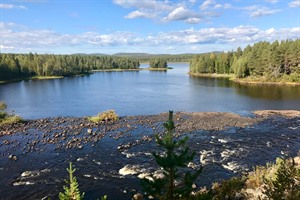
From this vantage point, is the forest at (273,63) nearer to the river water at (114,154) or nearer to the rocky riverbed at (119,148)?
the river water at (114,154)

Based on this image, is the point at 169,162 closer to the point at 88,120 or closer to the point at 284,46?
the point at 88,120

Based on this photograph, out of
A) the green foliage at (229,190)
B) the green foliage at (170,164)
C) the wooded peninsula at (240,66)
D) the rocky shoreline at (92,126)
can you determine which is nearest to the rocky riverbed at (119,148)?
the rocky shoreline at (92,126)

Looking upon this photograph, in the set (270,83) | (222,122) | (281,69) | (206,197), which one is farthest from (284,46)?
(206,197)

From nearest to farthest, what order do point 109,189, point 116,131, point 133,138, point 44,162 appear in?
point 109,189 → point 44,162 → point 133,138 → point 116,131

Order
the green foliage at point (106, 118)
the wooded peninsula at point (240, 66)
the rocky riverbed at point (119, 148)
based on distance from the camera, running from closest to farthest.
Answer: the rocky riverbed at point (119, 148) < the green foliage at point (106, 118) < the wooded peninsula at point (240, 66)

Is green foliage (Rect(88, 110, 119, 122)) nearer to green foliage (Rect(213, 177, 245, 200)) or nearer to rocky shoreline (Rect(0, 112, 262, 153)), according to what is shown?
rocky shoreline (Rect(0, 112, 262, 153))

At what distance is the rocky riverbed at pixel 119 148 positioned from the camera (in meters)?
Answer: 26.9

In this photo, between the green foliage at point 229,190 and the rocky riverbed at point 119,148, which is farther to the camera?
the rocky riverbed at point 119,148

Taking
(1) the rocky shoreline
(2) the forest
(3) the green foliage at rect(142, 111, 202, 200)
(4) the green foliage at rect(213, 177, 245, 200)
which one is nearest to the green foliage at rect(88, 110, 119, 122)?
(1) the rocky shoreline

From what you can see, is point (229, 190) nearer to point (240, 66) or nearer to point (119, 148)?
point (119, 148)

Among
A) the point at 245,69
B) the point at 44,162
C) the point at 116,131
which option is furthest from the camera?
the point at 245,69

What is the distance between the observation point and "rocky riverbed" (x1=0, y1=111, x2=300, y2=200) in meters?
26.9

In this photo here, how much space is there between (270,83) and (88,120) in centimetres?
7962

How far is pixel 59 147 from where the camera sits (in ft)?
121
